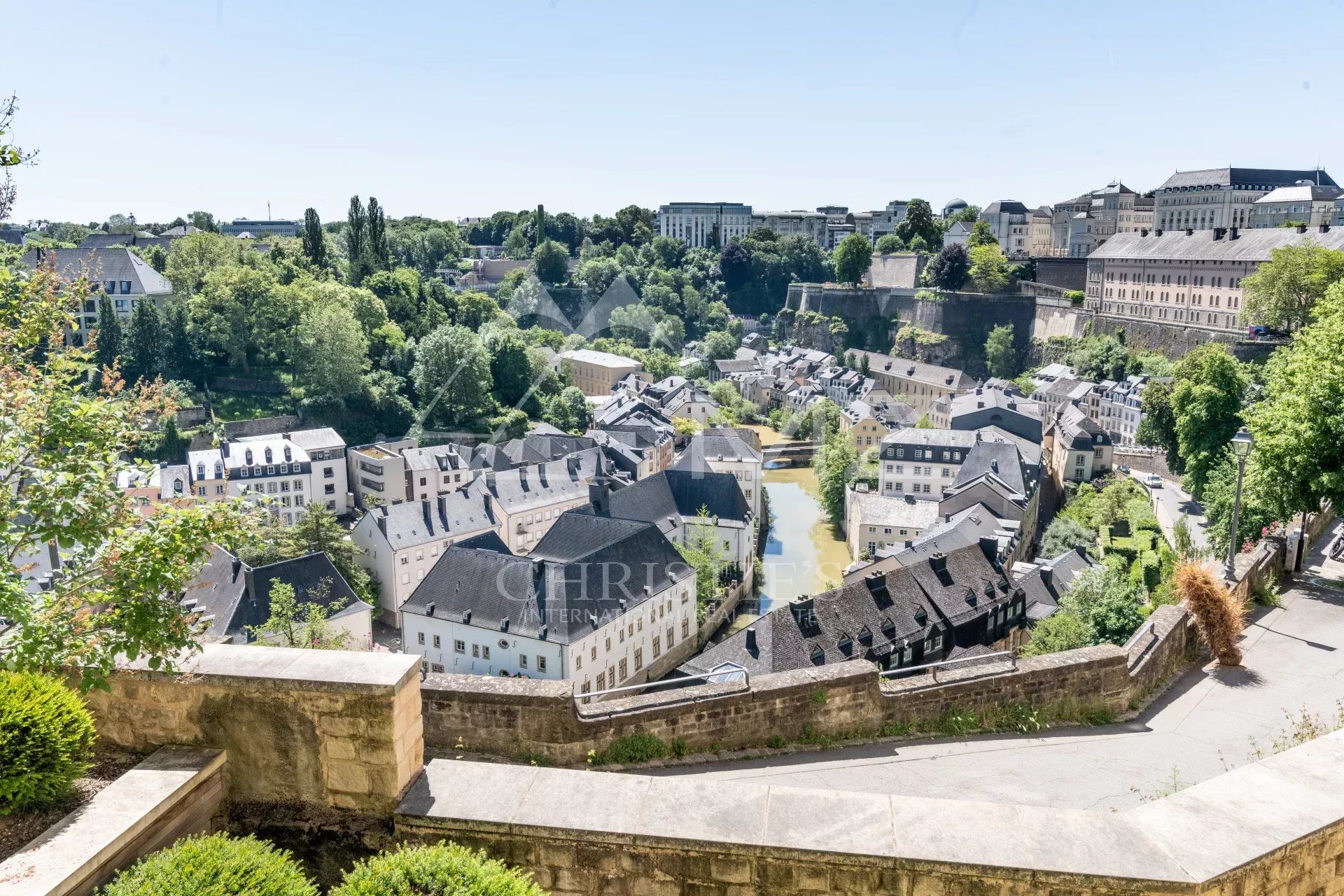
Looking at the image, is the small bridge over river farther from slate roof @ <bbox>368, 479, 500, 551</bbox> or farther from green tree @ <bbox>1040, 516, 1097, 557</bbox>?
slate roof @ <bbox>368, 479, 500, 551</bbox>

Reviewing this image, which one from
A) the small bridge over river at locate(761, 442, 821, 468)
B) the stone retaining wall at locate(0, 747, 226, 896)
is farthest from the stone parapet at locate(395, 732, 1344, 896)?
the small bridge over river at locate(761, 442, 821, 468)

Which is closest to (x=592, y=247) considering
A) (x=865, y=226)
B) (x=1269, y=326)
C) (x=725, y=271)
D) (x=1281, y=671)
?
(x=725, y=271)

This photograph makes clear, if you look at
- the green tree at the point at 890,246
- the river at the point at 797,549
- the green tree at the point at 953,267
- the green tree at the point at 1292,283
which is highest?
the green tree at the point at 890,246

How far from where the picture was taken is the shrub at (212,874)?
3.32m

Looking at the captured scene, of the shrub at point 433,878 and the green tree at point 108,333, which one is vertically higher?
the green tree at point 108,333

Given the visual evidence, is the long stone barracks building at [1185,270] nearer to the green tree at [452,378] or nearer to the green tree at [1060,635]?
the green tree at [452,378]

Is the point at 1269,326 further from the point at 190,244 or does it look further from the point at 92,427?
the point at 190,244

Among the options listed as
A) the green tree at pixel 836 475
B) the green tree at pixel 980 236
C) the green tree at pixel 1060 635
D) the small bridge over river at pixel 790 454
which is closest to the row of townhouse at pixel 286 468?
the green tree at pixel 836 475

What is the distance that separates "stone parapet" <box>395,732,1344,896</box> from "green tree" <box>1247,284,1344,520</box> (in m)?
8.39

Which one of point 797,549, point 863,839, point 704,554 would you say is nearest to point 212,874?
point 863,839

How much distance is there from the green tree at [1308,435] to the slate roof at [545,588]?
16.3m

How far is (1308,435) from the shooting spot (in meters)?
11.2

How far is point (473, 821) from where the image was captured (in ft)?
13.3

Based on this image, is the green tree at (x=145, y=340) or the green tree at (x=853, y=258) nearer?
the green tree at (x=145, y=340)
